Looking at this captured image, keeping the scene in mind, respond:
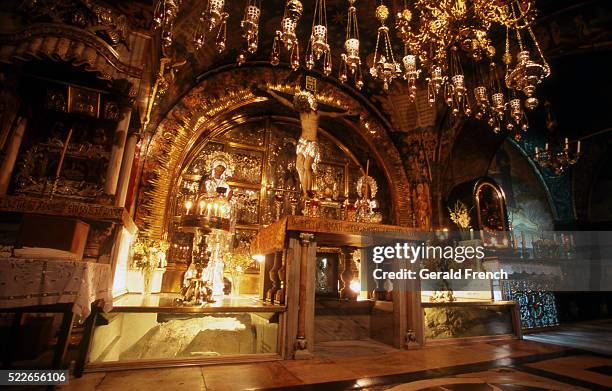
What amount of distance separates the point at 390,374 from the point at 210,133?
651 cm

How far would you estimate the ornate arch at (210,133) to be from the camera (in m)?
6.15

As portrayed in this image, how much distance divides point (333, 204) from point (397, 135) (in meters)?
2.96

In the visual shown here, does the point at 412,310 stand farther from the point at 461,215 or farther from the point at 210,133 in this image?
the point at 210,133

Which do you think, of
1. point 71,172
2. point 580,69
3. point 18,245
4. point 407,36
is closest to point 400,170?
point 407,36

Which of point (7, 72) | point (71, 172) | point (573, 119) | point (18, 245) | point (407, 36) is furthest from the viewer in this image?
point (573, 119)

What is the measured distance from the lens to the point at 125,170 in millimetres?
4332

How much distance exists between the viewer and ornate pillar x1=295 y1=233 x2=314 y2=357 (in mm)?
3682

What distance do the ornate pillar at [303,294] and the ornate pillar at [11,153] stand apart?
12.3 feet

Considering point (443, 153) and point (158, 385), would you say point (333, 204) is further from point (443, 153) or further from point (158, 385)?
point (158, 385)

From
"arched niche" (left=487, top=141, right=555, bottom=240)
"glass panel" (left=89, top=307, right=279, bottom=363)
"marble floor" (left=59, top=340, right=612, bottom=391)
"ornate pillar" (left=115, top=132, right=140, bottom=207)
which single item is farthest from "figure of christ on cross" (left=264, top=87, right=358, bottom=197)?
"arched niche" (left=487, top=141, right=555, bottom=240)

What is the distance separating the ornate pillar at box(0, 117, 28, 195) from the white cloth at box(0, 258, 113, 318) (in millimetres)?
2274

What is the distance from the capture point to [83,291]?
2.30 metres

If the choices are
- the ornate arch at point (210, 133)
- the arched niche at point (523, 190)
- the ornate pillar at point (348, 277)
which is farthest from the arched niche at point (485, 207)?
the arched niche at point (523, 190)

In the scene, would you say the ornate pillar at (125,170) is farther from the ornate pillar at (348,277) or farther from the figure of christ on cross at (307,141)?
the ornate pillar at (348,277)
